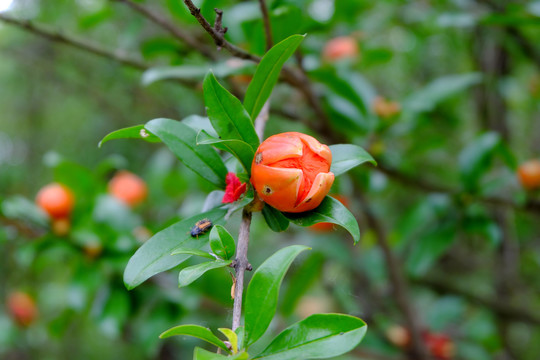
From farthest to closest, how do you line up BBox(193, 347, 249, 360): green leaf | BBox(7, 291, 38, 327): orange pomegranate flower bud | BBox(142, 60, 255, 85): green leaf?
BBox(7, 291, 38, 327): orange pomegranate flower bud → BBox(142, 60, 255, 85): green leaf → BBox(193, 347, 249, 360): green leaf

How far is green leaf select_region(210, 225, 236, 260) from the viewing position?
1.79 feet

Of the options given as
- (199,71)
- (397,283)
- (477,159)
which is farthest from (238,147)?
(397,283)

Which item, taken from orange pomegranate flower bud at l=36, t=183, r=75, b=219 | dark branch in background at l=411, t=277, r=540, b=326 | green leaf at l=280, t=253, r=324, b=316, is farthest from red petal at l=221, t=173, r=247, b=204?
dark branch in background at l=411, t=277, r=540, b=326

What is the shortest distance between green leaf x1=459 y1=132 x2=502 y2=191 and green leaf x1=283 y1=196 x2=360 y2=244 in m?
0.78

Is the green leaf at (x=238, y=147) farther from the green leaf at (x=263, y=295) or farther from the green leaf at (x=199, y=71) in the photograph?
the green leaf at (x=199, y=71)

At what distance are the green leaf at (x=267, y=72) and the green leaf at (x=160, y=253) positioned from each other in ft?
0.57

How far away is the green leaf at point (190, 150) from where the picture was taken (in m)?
0.61

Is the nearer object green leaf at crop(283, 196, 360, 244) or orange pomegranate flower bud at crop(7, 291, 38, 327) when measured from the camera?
green leaf at crop(283, 196, 360, 244)

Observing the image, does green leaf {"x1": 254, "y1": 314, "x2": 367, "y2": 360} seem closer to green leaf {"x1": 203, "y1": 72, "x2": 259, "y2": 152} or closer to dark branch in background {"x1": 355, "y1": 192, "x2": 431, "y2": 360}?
green leaf {"x1": 203, "y1": 72, "x2": 259, "y2": 152}

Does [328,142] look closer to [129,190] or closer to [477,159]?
[477,159]

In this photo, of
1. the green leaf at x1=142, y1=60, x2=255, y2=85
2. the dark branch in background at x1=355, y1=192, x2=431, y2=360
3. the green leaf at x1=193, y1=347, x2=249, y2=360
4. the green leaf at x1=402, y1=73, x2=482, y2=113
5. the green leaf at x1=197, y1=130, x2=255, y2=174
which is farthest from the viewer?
the dark branch in background at x1=355, y1=192, x2=431, y2=360

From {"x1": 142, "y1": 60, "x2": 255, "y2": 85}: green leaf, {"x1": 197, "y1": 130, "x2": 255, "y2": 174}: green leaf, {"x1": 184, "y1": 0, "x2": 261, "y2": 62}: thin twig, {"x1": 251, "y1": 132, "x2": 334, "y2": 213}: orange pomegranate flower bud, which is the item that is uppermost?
{"x1": 142, "y1": 60, "x2": 255, "y2": 85}: green leaf

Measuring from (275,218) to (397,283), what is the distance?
1.02 m

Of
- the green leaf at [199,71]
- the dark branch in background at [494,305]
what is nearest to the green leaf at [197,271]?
the green leaf at [199,71]
